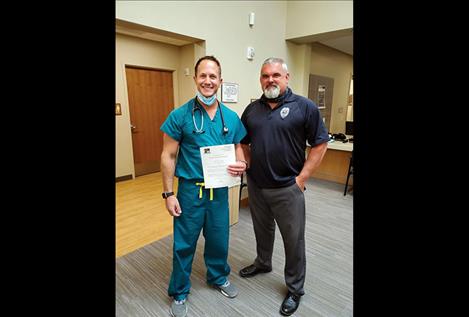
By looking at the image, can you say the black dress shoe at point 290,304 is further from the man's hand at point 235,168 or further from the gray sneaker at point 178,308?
the man's hand at point 235,168

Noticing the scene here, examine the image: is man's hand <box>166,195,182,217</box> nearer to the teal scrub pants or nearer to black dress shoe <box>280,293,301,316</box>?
the teal scrub pants

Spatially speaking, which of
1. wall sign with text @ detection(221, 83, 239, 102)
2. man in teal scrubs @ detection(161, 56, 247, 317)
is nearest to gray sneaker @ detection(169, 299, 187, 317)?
man in teal scrubs @ detection(161, 56, 247, 317)

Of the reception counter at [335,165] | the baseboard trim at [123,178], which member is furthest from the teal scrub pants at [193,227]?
the baseboard trim at [123,178]

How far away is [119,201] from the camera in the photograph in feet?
11.1

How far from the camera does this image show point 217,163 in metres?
1.40

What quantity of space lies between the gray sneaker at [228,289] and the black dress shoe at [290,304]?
0.32 meters

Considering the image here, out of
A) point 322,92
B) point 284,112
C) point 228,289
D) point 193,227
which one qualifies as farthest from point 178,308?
point 322,92

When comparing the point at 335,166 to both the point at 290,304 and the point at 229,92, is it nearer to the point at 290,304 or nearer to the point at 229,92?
the point at 229,92

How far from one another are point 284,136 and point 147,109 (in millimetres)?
3614

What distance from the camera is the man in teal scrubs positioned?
1.39 m

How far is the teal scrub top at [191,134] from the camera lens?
1390 millimetres
